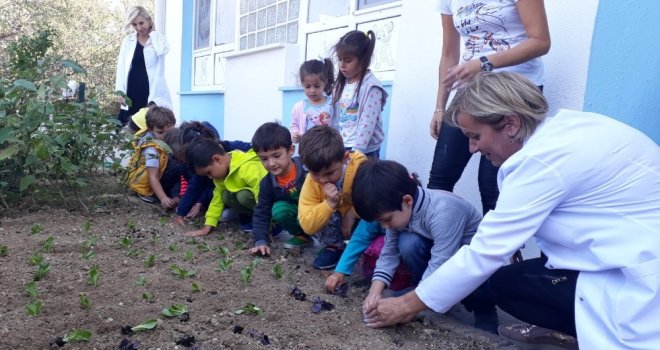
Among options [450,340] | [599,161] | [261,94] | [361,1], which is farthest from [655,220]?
[261,94]

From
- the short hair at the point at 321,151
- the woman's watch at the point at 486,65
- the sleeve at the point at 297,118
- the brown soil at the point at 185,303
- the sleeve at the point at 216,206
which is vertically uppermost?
the woman's watch at the point at 486,65

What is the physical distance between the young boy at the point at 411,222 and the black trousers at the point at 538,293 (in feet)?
0.82

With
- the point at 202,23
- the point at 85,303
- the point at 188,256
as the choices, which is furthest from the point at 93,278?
the point at 202,23

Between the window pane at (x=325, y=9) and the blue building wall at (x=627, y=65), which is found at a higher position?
the window pane at (x=325, y=9)

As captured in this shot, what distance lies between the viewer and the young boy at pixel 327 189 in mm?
2742

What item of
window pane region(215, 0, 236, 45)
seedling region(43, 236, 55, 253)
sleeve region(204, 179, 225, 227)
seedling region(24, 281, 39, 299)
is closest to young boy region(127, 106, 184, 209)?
sleeve region(204, 179, 225, 227)

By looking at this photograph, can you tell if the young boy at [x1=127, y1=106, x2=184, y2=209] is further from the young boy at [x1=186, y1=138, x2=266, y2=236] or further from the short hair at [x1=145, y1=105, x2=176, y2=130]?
the young boy at [x1=186, y1=138, x2=266, y2=236]

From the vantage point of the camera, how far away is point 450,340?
2.23m

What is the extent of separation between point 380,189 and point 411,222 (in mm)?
278

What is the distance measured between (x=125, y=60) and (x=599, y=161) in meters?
5.85

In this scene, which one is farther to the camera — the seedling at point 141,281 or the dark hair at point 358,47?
the dark hair at point 358,47

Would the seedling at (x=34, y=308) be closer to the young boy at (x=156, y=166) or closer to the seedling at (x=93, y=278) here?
the seedling at (x=93, y=278)

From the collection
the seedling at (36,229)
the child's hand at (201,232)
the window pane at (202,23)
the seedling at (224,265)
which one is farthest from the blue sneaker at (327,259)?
the window pane at (202,23)

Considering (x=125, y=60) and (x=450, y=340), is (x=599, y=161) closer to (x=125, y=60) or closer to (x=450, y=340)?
(x=450, y=340)
